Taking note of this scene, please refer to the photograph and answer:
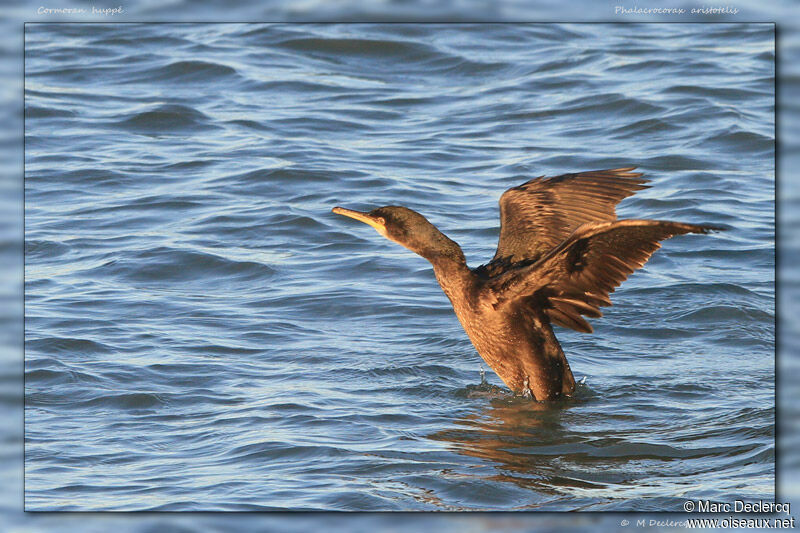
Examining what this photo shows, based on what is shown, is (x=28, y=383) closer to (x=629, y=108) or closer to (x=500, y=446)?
(x=500, y=446)

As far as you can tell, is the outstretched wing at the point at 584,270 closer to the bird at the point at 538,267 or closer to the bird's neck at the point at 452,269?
the bird at the point at 538,267

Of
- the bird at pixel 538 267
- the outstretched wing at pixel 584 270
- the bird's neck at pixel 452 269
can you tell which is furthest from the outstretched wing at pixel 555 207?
the outstretched wing at pixel 584 270

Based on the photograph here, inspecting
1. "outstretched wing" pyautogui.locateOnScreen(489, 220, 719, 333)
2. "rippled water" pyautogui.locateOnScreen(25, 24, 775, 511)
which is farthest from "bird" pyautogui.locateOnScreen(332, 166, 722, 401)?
"rippled water" pyautogui.locateOnScreen(25, 24, 775, 511)

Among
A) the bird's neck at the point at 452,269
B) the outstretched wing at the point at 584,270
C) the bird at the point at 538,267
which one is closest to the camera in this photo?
the outstretched wing at the point at 584,270

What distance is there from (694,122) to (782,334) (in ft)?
20.4

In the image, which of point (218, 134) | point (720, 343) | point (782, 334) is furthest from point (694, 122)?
point (782, 334)

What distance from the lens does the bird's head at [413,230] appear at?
22.7ft

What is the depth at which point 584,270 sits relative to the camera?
20.9 feet

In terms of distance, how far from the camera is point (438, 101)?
11516 millimetres

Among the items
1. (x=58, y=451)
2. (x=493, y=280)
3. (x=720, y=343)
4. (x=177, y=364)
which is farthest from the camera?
(x=720, y=343)

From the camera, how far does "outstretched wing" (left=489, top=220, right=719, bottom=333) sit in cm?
584

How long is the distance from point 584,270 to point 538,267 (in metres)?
0.27

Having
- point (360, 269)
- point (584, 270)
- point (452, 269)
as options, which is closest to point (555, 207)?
point (452, 269)

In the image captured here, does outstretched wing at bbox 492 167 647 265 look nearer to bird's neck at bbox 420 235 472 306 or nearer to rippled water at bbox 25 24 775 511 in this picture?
bird's neck at bbox 420 235 472 306
